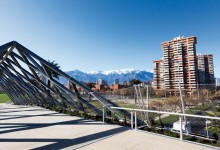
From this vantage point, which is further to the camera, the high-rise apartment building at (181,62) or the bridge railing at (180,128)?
the high-rise apartment building at (181,62)

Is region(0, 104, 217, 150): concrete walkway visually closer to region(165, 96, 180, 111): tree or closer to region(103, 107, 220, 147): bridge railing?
region(103, 107, 220, 147): bridge railing

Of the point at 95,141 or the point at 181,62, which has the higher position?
the point at 181,62

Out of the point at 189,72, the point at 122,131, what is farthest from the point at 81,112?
the point at 189,72

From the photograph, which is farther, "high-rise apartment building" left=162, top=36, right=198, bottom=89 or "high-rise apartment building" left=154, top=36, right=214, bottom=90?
"high-rise apartment building" left=162, top=36, right=198, bottom=89

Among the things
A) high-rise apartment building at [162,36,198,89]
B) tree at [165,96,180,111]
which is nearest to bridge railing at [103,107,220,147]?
tree at [165,96,180,111]

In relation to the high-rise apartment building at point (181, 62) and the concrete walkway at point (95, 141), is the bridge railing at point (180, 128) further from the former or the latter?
the high-rise apartment building at point (181, 62)

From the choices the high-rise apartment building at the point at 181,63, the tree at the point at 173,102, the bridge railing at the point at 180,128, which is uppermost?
the high-rise apartment building at the point at 181,63

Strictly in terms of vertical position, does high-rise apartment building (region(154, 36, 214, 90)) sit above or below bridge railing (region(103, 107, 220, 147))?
above

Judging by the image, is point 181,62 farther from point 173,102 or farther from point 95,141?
point 95,141

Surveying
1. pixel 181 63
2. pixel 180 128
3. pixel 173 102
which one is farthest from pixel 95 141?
pixel 181 63

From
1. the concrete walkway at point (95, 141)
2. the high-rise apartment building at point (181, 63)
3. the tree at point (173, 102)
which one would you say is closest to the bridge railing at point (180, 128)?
the concrete walkway at point (95, 141)

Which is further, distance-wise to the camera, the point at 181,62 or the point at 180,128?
the point at 181,62

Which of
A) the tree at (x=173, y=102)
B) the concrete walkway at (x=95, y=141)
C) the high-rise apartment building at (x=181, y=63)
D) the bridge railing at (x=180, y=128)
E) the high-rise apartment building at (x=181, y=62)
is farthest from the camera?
the high-rise apartment building at (x=181, y=62)

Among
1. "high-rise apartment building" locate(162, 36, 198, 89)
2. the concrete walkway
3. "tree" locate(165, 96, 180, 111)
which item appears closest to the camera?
the concrete walkway
